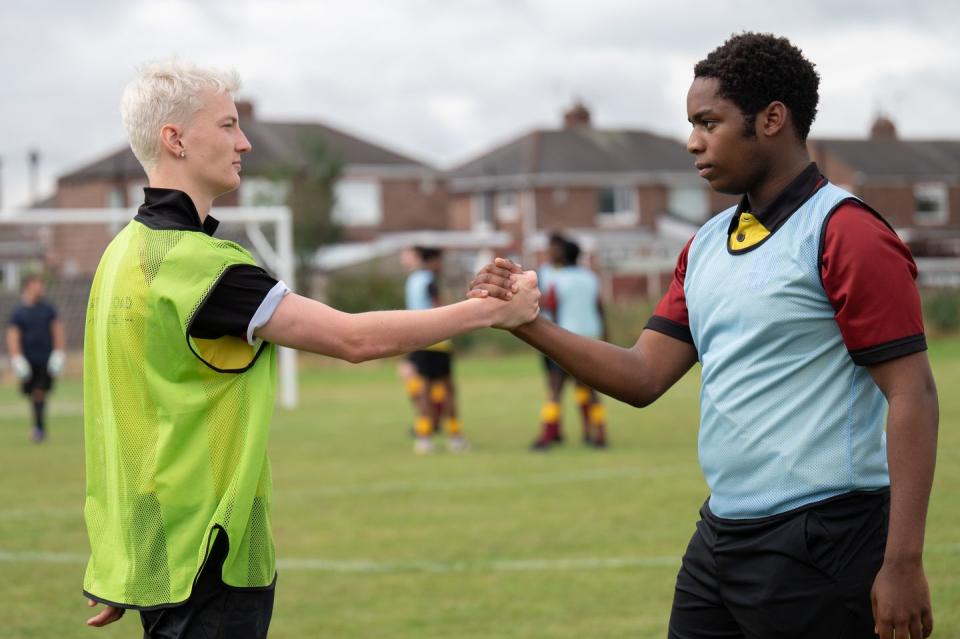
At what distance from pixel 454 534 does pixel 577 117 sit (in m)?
55.3

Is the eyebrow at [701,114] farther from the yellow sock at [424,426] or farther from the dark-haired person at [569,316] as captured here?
the yellow sock at [424,426]

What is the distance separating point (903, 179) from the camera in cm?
6184

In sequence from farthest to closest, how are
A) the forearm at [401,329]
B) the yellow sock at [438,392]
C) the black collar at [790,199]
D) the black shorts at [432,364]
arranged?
1. the yellow sock at [438,392]
2. the black shorts at [432,364]
3. the forearm at [401,329]
4. the black collar at [790,199]

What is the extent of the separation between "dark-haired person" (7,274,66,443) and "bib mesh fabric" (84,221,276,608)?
1516cm

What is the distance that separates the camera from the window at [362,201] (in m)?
59.8

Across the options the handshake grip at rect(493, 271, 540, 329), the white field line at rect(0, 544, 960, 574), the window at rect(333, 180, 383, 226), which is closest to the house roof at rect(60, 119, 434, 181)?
the window at rect(333, 180, 383, 226)

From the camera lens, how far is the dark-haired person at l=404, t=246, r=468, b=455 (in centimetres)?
1477

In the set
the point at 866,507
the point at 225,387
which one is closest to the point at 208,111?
the point at 225,387

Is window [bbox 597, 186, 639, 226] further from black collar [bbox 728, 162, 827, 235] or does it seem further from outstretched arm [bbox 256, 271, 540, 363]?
black collar [bbox 728, 162, 827, 235]

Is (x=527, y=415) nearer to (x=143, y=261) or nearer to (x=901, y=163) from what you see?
(x=143, y=261)

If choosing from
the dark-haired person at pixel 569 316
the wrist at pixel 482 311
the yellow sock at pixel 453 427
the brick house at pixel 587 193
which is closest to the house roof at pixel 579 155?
the brick house at pixel 587 193

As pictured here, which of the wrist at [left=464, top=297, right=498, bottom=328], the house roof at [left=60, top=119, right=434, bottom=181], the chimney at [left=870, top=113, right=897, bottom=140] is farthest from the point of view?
the chimney at [left=870, top=113, right=897, bottom=140]

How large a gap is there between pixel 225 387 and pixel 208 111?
771 millimetres

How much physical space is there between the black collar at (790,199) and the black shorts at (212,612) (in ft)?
5.51
